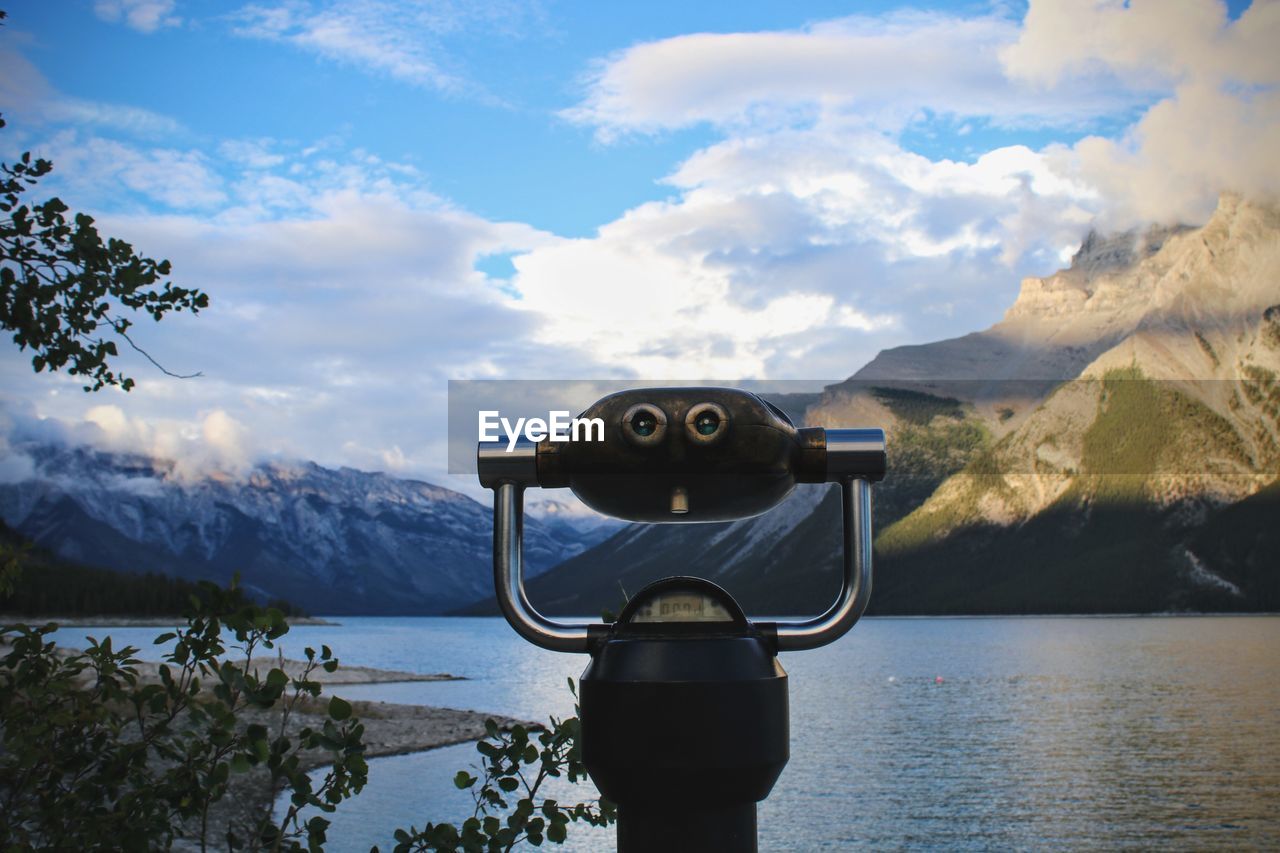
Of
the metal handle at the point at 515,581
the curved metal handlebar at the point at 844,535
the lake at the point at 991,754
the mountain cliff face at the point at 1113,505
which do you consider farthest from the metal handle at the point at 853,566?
the mountain cliff face at the point at 1113,505

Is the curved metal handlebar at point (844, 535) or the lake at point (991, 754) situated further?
the lake at point (991, 754)

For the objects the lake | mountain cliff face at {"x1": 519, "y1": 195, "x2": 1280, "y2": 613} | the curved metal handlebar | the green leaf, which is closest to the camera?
the curved metal handlebar

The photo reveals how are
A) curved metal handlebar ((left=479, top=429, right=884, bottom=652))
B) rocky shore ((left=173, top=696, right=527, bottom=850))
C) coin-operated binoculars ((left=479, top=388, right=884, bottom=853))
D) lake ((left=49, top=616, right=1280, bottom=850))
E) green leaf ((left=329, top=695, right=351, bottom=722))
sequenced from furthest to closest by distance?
rocky shore ((left=173, top=696, right=527, bottom=850))
lake ((left=49, top=616, right=1280, bottom=850))
green leaf ((left=329, top=695, right=351, bottom=722))
curved metal handlebar ((left=479, top=429, right=884, bottom=652))
coin-operated binoculars ((left=479, top=388, right=884, bottom=853))

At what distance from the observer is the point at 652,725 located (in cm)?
136

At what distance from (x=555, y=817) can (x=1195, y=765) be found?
44339 mm

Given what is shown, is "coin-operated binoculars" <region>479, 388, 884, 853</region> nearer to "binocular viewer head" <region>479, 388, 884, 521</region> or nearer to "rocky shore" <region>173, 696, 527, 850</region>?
"binocular viewer head" <region>479, 388, 884, 521</region>

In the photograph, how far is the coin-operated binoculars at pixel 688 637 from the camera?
1.36 metres

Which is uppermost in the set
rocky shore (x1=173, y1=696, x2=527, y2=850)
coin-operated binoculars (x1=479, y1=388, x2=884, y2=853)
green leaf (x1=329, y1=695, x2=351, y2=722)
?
coin-operated binoculars (x1=479, y1=388, x2=884, y2=853)

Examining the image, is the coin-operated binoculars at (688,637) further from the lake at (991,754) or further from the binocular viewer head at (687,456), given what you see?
the lake at (991,754)

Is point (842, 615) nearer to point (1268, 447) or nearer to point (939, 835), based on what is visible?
point (939, 835)

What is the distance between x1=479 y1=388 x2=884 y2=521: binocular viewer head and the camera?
1.39 meters

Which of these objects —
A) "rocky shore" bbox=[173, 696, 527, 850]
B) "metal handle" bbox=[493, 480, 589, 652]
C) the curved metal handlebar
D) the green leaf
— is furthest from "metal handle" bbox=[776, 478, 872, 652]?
"rocky shore" bbox=[173, 696, 527, 850]

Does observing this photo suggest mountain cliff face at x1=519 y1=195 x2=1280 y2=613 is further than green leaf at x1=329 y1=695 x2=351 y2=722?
Yes

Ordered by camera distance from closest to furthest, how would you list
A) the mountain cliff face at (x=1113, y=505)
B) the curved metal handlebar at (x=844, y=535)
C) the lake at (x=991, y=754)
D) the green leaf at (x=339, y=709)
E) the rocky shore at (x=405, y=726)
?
the curved metal handlebar at (x=844, y=535)
the green leaf at (x=339, y=709)
the lake at (x=991, y=754)
the rocky shore at (x=405, y=726)
the mountain cliff face at (x=1113, y=505)
